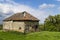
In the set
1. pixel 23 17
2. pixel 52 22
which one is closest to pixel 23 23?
pixel 23 17

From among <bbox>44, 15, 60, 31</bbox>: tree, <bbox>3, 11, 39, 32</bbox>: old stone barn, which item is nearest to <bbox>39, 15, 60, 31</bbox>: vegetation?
<bbox>44, 15, 60, 31</bbox>: tree

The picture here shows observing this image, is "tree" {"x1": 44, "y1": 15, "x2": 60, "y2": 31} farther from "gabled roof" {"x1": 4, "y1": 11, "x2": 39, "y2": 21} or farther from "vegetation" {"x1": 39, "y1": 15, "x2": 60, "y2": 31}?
"gabled roof" {"x1": 4, "y1": 11, "x2": 39, "y2": 21}

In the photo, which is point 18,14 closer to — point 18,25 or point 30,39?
point 18,25

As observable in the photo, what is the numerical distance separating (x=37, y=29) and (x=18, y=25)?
7.35 m

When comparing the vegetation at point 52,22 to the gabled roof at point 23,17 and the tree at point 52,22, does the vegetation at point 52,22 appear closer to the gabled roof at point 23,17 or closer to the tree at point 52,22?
the tree at point 52,22

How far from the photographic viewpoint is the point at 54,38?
130 ft

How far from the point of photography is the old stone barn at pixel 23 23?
59.3 meters

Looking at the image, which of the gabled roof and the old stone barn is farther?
the gabled roof

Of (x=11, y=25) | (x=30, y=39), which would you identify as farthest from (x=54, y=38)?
(x=11, y=25)

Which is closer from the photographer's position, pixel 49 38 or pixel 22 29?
pixel 49 38

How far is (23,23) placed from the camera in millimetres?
59281

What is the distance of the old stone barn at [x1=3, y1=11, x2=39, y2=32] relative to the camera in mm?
59306

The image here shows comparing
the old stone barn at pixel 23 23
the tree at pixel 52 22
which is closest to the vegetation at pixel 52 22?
the tree at pixel 52 22

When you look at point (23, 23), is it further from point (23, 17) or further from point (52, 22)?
point (52, 22)
